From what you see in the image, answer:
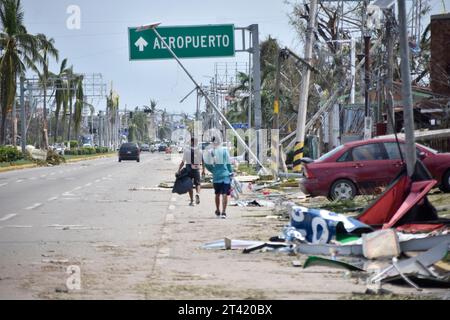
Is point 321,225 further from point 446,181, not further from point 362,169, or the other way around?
point 446,181

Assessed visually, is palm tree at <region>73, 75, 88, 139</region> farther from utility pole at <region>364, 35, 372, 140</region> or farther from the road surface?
the road surface

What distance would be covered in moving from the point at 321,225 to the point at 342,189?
8153mm

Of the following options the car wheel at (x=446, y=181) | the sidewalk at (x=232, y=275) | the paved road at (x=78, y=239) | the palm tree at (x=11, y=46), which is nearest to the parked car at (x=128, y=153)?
the palm tree at (x=11, y=46)

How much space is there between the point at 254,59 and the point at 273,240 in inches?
894

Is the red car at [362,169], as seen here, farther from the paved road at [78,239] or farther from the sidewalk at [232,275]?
the sidewalk at [232,275]

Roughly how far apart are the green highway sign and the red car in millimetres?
11453

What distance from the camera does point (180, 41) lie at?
101 feet

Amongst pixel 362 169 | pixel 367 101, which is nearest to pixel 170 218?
pixel 362 169

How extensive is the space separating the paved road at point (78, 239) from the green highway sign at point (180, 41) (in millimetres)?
7027

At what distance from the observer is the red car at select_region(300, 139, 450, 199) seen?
19828 millimetres

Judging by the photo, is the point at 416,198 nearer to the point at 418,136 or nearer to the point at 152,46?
the point at 418,136

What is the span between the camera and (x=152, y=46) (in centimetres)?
3066

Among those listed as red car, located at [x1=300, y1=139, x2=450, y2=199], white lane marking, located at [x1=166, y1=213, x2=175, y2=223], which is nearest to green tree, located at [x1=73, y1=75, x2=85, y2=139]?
red car, located at [x1=300, y1=139, x2=450, y2=199]
